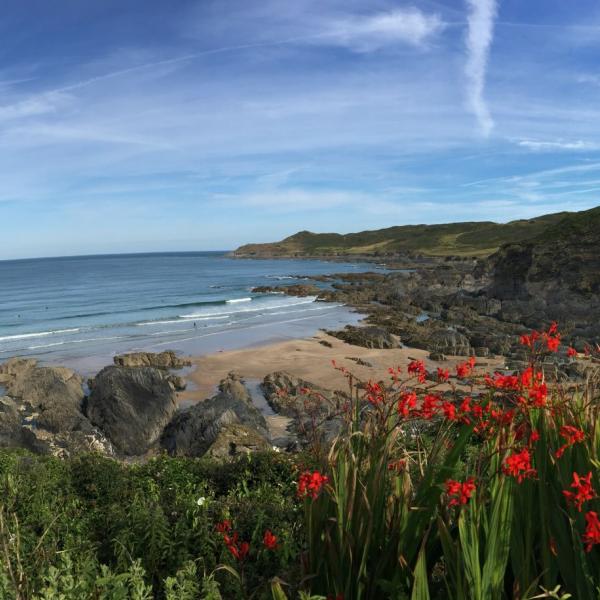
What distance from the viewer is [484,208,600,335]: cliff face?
45875mm

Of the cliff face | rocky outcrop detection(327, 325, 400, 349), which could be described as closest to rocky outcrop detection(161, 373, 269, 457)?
rocky outcrop detection(327, 325, 400, 349)

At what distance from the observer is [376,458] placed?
3.41 m

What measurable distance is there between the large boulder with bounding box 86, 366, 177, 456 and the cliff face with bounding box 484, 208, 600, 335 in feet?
106

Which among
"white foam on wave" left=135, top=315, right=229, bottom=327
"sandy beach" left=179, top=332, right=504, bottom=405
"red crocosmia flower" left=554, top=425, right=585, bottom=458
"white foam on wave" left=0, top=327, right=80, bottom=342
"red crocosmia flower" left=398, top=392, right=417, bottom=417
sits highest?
"red crocosmia flower" left=398, top=392, right=417, bottom=417

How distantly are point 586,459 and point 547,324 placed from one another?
44.0 metres

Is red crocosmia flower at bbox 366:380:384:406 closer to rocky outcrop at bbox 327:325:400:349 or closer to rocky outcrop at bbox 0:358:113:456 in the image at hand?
rocky outcrop at bbox 0:358:113:456

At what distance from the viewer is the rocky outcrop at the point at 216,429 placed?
14.5m

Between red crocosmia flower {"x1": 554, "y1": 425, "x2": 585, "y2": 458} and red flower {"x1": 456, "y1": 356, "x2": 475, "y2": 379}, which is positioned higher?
red flower {"x1": 456, "y1": 356, "x2": 475, "y2": 379}

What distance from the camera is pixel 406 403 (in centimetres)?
336

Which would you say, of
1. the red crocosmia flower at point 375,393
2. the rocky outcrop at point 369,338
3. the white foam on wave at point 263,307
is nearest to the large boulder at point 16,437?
the red crocosmia flower at point 375,393

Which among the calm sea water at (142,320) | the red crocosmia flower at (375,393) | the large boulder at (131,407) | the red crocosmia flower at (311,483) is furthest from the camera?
the calm sea water at (142,320)

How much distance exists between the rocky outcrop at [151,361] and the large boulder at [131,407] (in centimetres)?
1031

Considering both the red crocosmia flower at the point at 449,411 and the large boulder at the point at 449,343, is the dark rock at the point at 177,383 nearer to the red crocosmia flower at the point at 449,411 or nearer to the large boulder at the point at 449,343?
the large boulder at the point at 449,343

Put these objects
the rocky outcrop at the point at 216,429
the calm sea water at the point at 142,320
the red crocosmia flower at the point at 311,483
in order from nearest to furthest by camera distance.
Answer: the red crocosmia flower at the point at 311,483, the rocky outcrop at the point at 216,429, the calm sea water at the point at 142,320
